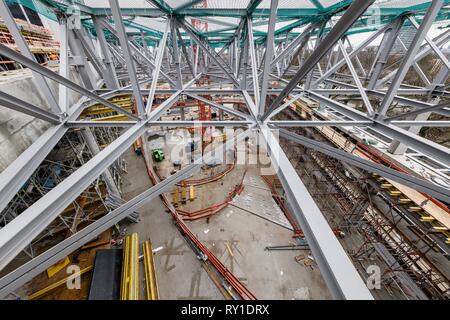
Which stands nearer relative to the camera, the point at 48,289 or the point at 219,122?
the point at 219,122

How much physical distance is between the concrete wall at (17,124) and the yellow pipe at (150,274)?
5467mm

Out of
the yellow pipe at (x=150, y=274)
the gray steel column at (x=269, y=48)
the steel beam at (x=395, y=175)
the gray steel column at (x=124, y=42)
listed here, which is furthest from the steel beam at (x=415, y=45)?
the yellow pipe at (x=150, y=274)

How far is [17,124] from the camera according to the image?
3.20 m

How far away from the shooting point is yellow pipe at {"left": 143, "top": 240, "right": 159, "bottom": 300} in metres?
6.17

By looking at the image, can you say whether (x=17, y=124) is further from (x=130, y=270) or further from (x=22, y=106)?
(x=130, y=270)

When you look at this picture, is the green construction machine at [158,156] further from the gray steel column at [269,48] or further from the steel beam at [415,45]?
the steel beam at [415,45]

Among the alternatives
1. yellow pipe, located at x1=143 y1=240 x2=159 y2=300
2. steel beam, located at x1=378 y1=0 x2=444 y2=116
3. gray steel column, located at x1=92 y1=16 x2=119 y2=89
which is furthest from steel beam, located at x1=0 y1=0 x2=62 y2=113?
yellow pipe, located at x1=143 y1=240 x2=159 y2=300

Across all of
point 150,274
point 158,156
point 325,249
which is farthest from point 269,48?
point 158,156

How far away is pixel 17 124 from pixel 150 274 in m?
5.88

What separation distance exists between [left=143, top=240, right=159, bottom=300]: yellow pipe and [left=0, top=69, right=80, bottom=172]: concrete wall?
5.47m
